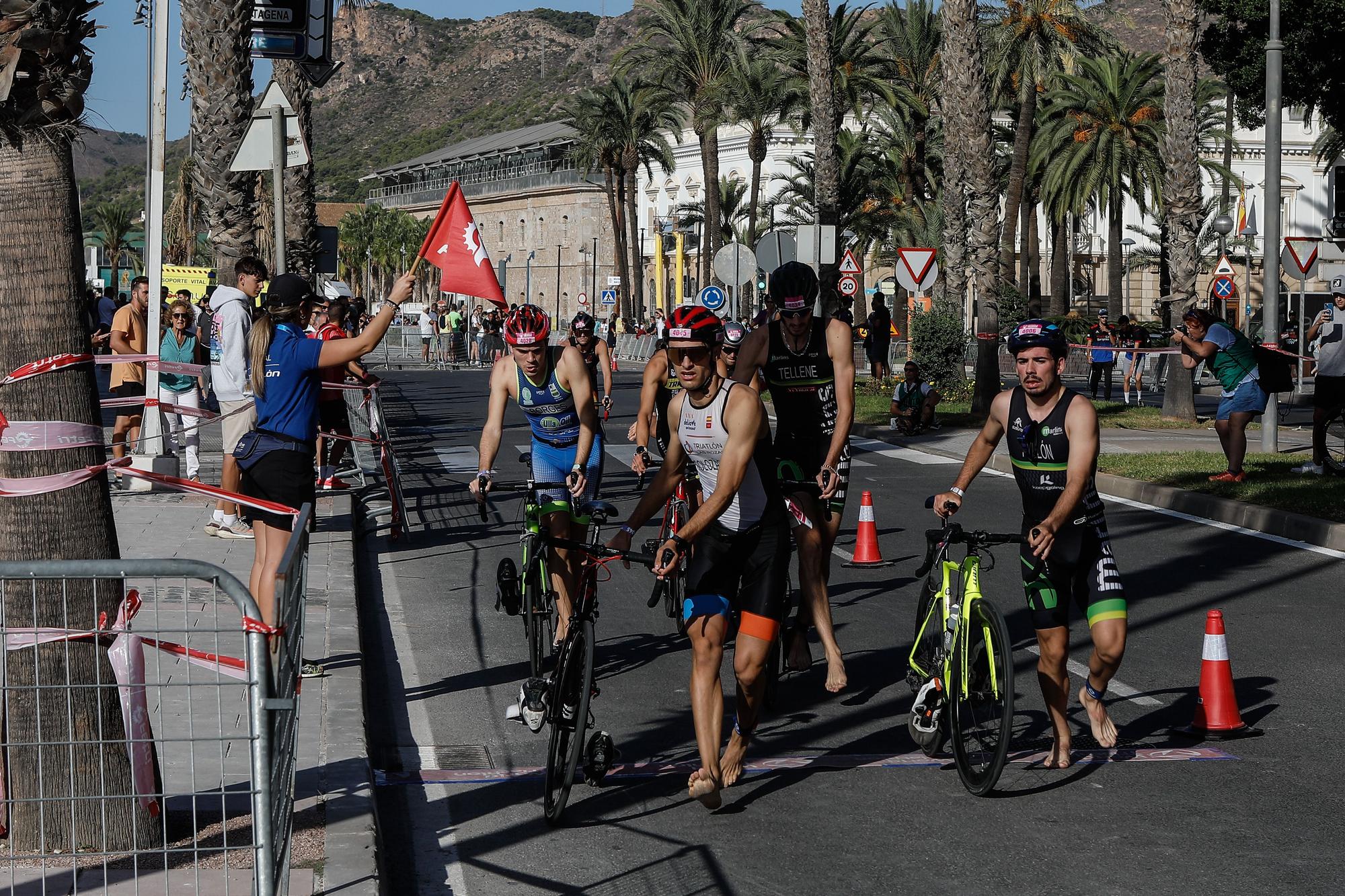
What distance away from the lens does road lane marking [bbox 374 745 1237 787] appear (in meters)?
6.64

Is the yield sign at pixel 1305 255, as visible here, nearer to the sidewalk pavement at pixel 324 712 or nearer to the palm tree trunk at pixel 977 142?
the palm tree trunk at pixel 977 142

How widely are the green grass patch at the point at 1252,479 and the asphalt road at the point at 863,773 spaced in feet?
8.52

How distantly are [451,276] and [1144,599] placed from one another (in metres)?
5.03

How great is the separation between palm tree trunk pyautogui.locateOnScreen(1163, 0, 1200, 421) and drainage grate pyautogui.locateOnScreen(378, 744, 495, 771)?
19.6m

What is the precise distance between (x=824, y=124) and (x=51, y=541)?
2730cm

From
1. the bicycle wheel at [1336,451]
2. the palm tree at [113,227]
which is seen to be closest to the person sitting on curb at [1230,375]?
the bicycle wheel at [1336,451]

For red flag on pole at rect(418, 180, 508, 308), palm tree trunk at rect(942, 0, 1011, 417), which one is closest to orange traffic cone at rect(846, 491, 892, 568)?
red flag on pole at rect(418, 180, 508, 308)

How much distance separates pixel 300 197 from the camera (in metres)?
24.4

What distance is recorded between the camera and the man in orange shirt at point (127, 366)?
16.1m

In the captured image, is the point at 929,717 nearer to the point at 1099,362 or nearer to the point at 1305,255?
the point at 1305,255

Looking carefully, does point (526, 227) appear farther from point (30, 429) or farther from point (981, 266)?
point (30, 429)

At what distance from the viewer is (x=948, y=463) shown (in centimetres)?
1989

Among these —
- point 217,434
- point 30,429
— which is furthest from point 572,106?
point 30,429

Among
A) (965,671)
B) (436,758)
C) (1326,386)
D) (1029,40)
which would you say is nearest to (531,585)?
(436,758)
